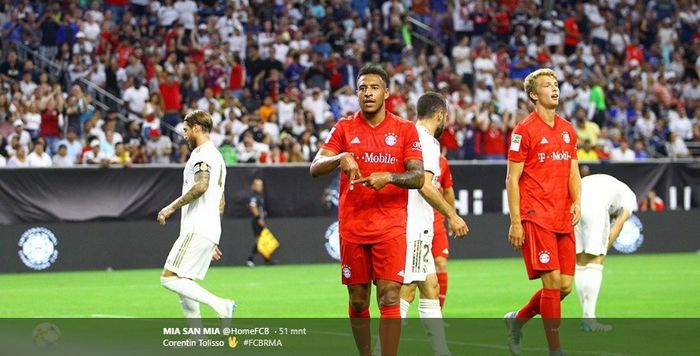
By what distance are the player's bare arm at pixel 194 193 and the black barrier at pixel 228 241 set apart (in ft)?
42.7

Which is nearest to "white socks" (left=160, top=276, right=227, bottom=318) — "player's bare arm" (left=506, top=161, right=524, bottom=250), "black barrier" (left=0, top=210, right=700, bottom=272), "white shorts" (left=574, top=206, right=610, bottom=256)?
"player's bare arm" (left=506, top=161, right=524, bottom=250)

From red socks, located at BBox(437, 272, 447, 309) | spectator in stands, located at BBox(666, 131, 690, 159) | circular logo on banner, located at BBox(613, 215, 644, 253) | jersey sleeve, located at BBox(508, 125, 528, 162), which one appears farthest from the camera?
spectator in stands, located at BBox(666, 131, 690, 159)

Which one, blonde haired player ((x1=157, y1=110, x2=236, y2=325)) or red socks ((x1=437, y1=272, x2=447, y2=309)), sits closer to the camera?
blonde haired player ((x1=157, y1=110, x2=236, y2=325))

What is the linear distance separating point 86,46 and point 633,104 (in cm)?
1469

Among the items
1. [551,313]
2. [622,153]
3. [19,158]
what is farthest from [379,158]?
[622,153]

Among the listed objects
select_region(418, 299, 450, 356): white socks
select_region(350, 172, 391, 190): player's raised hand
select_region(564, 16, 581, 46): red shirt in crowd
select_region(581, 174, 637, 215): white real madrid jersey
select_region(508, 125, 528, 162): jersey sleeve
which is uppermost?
select_region(564, 16, 581, 46): red shirt in crowd

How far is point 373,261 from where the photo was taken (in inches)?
382

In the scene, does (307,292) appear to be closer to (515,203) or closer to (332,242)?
(332,242)

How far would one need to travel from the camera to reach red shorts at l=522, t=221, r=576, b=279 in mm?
10938

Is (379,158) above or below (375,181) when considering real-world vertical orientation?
above

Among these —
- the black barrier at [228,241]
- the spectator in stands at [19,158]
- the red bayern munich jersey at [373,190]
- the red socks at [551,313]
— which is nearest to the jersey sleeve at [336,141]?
the red bayern munich jersey at [373,190]

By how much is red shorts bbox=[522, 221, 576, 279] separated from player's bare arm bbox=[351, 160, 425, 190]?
5.92 feet

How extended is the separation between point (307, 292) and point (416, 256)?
9.90 metres

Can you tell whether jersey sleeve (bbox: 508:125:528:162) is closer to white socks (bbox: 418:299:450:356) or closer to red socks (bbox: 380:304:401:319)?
white socks (bbox: 418:299:450:356)
